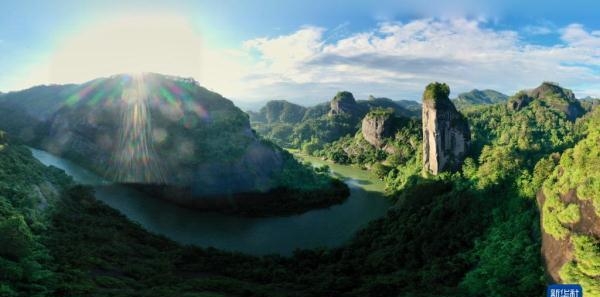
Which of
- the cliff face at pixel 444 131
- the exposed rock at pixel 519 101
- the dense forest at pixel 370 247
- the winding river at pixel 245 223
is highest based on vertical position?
the exposed rock at pixel 519 101

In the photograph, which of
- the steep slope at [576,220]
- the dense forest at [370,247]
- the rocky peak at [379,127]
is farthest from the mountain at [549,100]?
the steep slope at [576,220]

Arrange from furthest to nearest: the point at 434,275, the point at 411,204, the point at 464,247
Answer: the point at 411,204 → the point at 464,247 → the point at 434,275

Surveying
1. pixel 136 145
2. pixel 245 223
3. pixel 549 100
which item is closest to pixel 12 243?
pixel 245 223

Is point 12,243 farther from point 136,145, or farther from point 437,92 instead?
point 136,145

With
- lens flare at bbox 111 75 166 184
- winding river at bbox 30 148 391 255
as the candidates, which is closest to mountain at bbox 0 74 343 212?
lens flare at bbox 111 75 166 184

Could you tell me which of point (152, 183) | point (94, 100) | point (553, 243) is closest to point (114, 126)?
point (94, 100)

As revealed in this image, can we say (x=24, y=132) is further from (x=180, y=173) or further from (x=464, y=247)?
(x=464, y=247)

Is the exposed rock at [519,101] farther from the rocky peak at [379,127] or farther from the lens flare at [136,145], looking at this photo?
the lens flare at [136,145]
